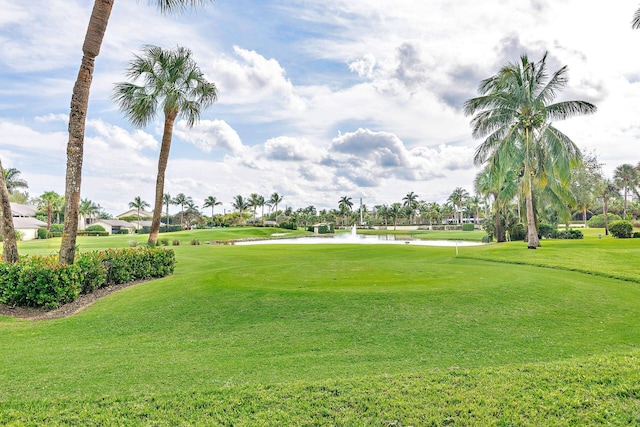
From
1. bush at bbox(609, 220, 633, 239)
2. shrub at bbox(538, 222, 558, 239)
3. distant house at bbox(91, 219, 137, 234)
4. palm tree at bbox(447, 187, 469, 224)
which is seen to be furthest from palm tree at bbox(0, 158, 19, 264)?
palm tree at bbox(447, 187, 469, 224)

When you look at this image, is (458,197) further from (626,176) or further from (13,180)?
(13,180)

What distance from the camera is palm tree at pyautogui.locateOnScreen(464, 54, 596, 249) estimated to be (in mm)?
22359

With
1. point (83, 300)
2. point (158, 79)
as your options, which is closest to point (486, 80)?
point (158, 79)

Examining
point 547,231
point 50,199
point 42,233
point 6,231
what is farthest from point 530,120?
point 50,199

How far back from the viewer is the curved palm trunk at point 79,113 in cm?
1053

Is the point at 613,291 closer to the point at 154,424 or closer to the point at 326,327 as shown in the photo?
the point at 326,327

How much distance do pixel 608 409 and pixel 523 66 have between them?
78.7 feet


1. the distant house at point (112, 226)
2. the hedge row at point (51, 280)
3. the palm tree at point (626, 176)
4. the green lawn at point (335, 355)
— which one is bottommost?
the green lawn at point (335, 355)

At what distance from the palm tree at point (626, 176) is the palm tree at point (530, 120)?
138ft

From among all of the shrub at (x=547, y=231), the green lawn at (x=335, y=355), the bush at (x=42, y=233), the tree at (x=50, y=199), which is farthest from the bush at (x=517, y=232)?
the tree at (x=50, y=199)

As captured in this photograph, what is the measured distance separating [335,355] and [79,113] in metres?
9.95

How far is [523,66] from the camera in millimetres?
22984

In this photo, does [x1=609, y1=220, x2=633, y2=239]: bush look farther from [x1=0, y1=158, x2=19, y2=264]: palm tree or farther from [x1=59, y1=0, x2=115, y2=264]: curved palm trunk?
[x1=0, y1=158, x2=19, y2=264]: palm tree

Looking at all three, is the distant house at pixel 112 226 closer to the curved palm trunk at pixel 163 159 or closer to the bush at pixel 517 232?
the curved palm trunk at pixel 163 159
